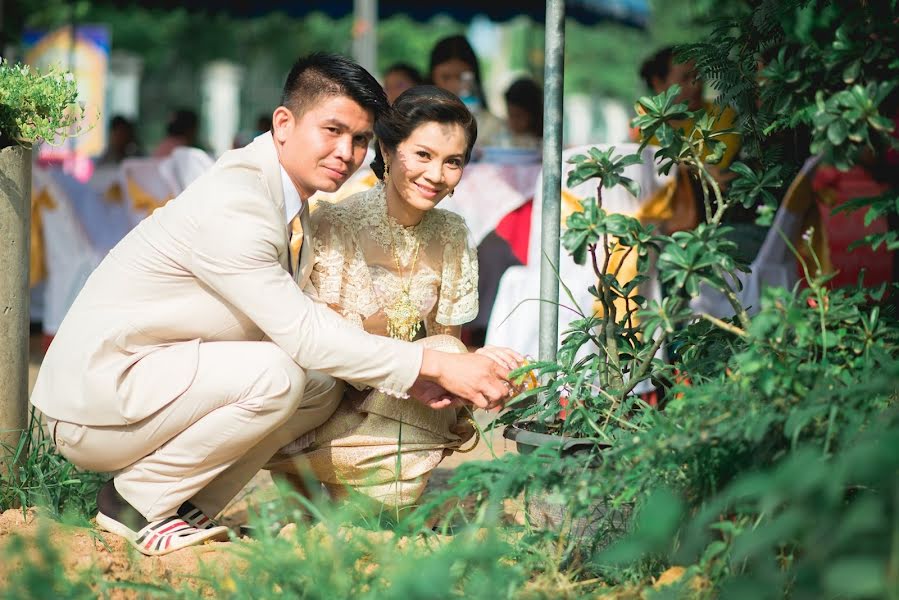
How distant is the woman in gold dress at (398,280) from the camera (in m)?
3.05

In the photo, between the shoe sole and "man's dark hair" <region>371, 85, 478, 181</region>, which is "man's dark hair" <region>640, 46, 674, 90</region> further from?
the shoe sole

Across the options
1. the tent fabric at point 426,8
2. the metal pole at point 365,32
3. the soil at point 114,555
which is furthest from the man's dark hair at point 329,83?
the metal pole at point 365,32

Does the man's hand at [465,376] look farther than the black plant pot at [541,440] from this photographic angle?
Yes

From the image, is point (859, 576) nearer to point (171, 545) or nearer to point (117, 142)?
point (171, 545)

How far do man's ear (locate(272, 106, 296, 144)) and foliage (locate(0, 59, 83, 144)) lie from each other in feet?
1.81

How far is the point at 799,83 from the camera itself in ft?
7.89

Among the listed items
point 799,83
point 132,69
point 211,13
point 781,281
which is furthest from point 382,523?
point 132,69

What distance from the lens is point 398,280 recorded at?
3.22 m

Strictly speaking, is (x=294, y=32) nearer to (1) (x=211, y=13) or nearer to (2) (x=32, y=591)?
(1) (x=211, y=13)

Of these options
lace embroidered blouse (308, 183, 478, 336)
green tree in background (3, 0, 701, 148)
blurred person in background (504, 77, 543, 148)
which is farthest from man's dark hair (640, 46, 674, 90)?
green tree in background (3, 0, 701, 148)

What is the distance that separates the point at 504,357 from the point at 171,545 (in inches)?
38.3

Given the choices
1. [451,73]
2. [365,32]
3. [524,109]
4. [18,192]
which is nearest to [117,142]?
[451,73]

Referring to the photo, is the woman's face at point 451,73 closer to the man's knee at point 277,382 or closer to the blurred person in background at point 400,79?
the blurred person in background at point 400,79

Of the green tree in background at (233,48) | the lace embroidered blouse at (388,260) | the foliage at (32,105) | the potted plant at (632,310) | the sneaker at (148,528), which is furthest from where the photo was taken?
the green tree in background at (233,48)
